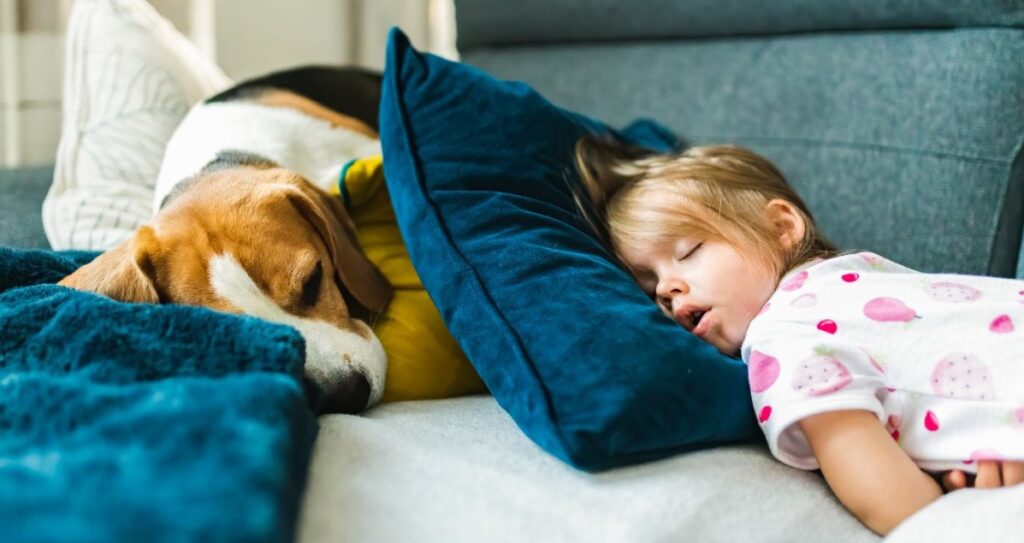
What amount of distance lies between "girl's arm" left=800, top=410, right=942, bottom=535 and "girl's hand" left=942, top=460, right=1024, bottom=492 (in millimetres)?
50

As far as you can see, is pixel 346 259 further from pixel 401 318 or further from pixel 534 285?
pixel 534 285

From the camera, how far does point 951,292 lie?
1.19 m

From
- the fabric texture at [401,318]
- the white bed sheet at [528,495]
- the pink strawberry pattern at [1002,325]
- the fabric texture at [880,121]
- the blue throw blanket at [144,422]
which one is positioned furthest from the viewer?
the fabric texture at [880,121]

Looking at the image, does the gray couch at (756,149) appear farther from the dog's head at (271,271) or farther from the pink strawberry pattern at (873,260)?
the pink strawberry pattern at (873,260)

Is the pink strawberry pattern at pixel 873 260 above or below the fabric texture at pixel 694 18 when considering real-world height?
below

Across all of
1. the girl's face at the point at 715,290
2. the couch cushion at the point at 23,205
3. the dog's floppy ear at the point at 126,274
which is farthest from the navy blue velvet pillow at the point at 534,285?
the couch cushion at the point at 23,205

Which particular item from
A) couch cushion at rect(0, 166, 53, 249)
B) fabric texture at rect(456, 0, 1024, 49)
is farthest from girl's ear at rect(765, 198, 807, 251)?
couch cushion at rect(0, 166, 53, 249)

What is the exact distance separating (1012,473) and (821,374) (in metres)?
0.25

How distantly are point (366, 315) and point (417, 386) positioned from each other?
0.59ft

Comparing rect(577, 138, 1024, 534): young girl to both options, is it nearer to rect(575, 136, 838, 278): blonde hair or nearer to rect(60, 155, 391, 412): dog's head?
rect(575, 136, 838, 278): blonde hair

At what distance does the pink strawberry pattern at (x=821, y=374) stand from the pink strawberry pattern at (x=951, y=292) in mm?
230

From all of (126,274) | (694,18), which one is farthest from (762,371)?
(694,18)

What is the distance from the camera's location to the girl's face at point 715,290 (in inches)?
51.0

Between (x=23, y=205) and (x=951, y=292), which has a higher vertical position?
(x=951, y=292)
